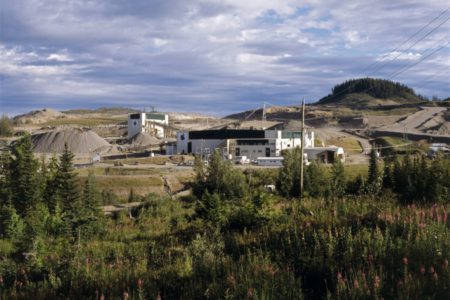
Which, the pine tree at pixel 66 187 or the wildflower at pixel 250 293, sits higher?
the wildflower at pixel 250 293

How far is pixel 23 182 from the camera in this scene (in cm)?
3356

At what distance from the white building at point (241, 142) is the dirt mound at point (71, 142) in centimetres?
1682

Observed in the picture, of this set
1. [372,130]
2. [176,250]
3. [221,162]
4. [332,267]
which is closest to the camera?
[332,267]

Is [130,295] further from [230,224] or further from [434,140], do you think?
[434,140]

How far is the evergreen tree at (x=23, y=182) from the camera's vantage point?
32.9 m

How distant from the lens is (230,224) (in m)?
9.97

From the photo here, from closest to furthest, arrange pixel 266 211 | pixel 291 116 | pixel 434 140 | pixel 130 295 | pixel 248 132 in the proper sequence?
pixel 130 295 → pixel 266 211 → pixel 248 132 → pixel 434 140 → pixel 291 116

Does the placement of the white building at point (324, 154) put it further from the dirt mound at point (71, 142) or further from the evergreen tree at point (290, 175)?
the dirt mound at point (71, 142)

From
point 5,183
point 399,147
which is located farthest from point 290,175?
point 399,147

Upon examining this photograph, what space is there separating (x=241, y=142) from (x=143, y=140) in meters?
28.5

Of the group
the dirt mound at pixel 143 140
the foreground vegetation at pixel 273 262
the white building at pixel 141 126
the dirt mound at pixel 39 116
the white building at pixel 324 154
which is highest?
A: the dirt mound at pixel 39 116

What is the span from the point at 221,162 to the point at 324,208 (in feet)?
102

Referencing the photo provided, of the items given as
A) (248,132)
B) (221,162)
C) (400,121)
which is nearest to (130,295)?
(221,162)

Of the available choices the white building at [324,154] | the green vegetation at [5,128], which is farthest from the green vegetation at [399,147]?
the green vegetation at [5,128]
